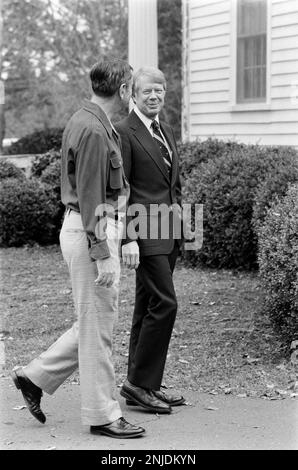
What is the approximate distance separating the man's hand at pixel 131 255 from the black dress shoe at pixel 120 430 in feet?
3.01

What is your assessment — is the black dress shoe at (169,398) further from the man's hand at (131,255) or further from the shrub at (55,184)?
the shrub at (55,184)

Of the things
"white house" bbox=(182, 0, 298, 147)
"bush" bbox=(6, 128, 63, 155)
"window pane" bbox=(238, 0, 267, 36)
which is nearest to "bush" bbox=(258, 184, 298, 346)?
"white house" bbox=(182, 0, 298, 147)

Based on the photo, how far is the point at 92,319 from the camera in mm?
4719

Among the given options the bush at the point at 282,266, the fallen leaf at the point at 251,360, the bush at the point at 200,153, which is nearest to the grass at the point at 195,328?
the fallen leaf at the point at 251,360

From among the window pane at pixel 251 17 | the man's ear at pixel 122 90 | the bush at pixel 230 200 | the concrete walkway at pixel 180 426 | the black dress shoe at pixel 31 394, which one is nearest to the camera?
the concrete walkway at pixel 180 426

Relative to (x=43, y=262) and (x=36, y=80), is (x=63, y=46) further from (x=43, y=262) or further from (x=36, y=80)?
(x=43, y=262)

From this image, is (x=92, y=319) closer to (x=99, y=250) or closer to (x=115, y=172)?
(x=99, y=250)

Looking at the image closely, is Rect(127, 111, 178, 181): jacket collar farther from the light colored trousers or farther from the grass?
the grass

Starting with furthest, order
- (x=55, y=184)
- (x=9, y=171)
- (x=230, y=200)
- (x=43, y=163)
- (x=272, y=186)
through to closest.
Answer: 1. (x=43, y=163)
2. (x=9, y=171)
3. (x=55, y=184)
4. (x=230, y=200)
5. (x=272, y=186)

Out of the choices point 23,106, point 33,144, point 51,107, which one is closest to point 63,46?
point 51,107

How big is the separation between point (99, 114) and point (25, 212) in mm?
8282

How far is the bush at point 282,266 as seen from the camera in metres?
6.51

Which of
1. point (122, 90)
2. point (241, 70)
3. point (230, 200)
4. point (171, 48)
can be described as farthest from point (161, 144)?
point (171, 48)

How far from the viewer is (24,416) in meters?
5.27
